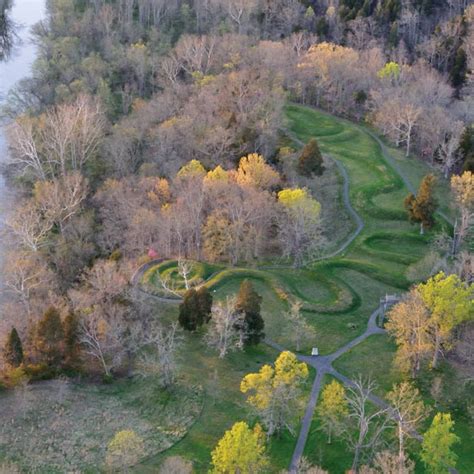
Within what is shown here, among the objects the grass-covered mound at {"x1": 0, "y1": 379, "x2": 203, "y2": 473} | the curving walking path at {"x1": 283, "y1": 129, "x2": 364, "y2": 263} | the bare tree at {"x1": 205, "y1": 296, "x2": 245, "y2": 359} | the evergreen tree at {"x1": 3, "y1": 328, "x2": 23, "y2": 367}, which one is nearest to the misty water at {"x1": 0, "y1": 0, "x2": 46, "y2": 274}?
the evergreen tree at {"x1": 3, "y1": 328, "x2": 23, "y2": 367}

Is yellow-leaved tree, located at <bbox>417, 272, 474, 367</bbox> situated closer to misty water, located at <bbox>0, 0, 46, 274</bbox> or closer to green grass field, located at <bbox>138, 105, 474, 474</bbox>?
green grass field, located at <bbox>138, 105, 474, 474</bbox>

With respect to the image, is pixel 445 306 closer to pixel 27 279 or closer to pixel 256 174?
pixel 256 174

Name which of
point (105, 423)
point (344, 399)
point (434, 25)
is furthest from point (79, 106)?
point (434, 25)

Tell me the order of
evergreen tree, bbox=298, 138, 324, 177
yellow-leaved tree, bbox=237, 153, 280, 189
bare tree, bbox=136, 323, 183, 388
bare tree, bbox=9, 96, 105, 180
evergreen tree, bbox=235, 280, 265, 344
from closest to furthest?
1. bare tree, bbox=136, 323, 183, 388
2. evergreen tree, bbox=235, 280, 265, 344
3. yellow-leaved tree, bbox=237, 153, 280, 189
4. bare tree, bbox=9, 96, 105, 180
5. evergreen tree, bbox=298, 138, 324, 177

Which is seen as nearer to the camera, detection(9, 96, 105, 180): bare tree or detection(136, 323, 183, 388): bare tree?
detection(136, 323, 183, 388): bare tree

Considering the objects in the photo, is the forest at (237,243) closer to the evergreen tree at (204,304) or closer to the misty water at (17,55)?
the evergreen tree at (204,304)

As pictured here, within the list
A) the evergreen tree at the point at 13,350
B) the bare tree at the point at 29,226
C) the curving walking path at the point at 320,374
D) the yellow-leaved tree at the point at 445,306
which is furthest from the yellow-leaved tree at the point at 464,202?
the evergreen tree at the point at 13,350

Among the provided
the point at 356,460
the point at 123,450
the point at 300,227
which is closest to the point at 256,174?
the point at 300,227
